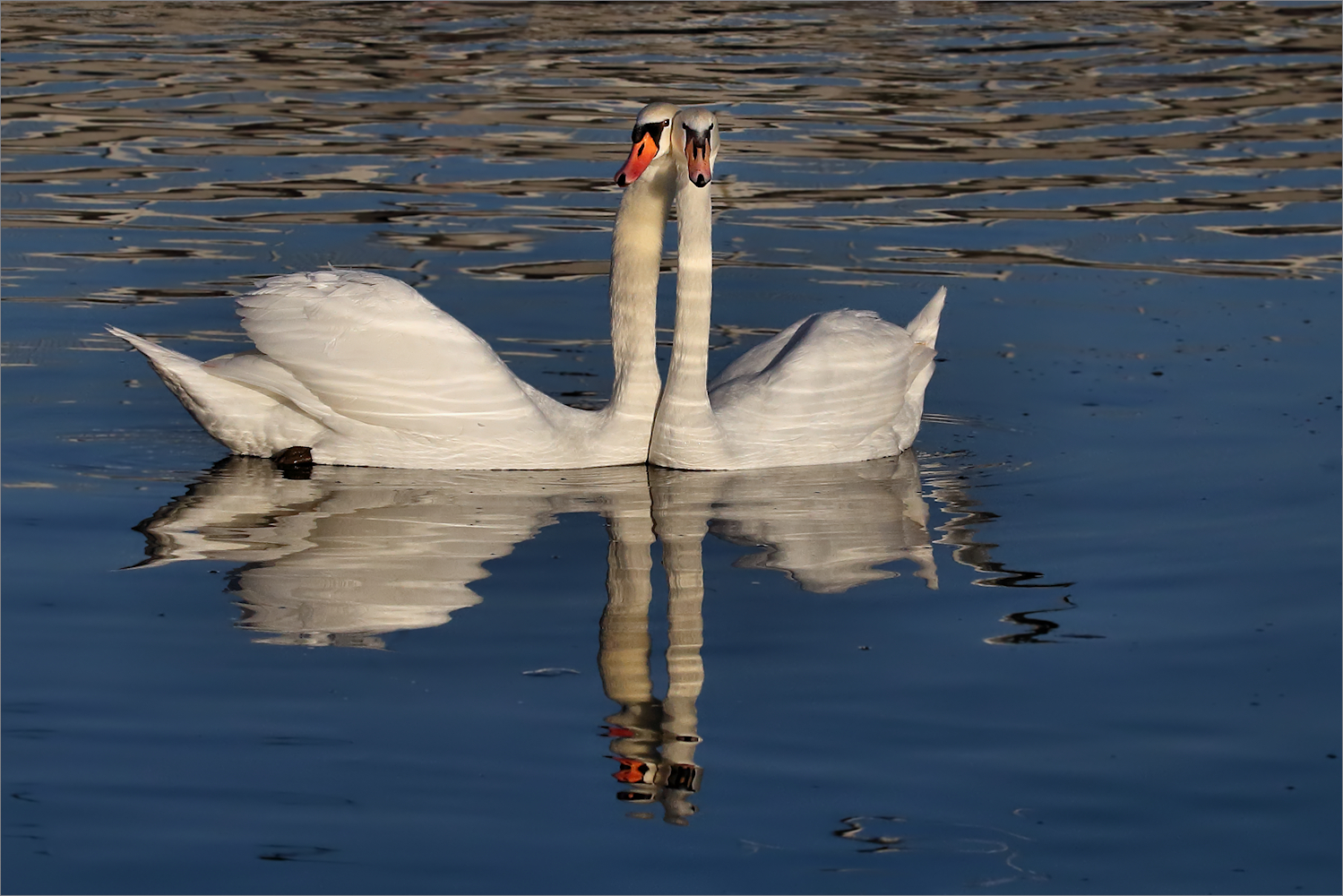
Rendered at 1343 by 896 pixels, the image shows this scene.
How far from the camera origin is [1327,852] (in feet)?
17.5

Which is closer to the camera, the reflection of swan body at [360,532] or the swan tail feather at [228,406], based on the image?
the reflection of swan body at [360,532]

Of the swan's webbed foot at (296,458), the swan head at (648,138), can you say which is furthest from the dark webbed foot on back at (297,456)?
the swan head at (648,138)

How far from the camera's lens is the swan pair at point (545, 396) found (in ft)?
28.9

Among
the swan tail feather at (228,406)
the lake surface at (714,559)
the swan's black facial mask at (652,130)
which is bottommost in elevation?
the lake surface at (714,559)

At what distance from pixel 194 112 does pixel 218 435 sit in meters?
9.28

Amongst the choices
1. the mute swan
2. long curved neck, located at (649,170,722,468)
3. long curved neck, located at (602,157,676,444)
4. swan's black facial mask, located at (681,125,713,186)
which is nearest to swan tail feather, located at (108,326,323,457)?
the mute swan

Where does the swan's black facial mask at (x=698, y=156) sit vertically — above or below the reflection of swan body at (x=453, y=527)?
above

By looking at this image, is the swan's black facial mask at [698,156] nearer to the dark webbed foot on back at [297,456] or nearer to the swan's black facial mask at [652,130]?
the swan's black facial mask at [652,130]

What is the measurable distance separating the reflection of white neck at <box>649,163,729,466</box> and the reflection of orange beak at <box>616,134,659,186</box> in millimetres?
136

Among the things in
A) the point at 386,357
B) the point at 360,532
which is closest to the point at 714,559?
the point at 360,532

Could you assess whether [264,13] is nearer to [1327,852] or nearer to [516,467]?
[516,467]

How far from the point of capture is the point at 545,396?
9.31 meters

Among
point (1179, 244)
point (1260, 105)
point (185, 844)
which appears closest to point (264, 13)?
point (1260, 105)

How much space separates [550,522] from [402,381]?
43.2 inches
